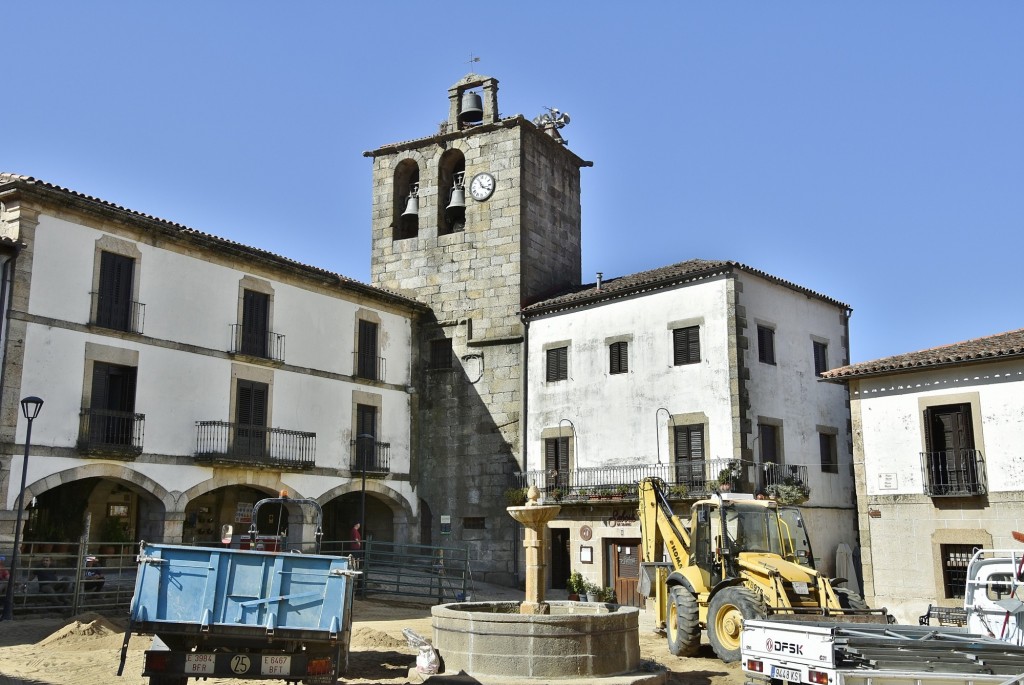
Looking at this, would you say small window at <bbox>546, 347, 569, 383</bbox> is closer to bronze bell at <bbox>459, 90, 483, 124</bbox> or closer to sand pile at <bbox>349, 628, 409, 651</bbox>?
bronze bell at <bbox>459, 90, 483, 124</bbox>

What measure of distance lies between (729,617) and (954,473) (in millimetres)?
7686

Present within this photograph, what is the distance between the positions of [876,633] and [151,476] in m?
16.6

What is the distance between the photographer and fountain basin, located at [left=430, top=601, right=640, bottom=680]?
36.3 ft

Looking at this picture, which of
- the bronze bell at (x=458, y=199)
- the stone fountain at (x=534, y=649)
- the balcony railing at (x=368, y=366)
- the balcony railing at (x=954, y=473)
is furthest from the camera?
the bronze bell at (x=458, y=199)

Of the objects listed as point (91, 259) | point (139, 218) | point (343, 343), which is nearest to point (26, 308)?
point (91, 259)

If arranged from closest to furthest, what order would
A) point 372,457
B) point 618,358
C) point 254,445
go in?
point 254,445 → point 618,358 → point 372,457

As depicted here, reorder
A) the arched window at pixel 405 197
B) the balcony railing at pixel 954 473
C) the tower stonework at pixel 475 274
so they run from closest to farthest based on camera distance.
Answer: the balcony railing at pixel 954 473
the tower stonework at pixel 475 274
the arched window at pixel 405 197

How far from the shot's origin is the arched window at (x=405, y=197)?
31094 mm

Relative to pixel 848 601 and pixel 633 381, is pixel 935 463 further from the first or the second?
pixel 633 381

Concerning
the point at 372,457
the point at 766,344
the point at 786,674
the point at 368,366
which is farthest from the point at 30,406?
the point at 766,344

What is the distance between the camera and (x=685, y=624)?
581 inches

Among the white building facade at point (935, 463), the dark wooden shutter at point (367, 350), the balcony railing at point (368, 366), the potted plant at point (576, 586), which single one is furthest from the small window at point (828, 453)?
the dark wooden shutter at point (367, 350)

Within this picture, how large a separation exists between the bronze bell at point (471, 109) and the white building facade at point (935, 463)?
14.9m

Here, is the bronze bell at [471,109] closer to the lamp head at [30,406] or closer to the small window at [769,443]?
the small window at [769,443]
